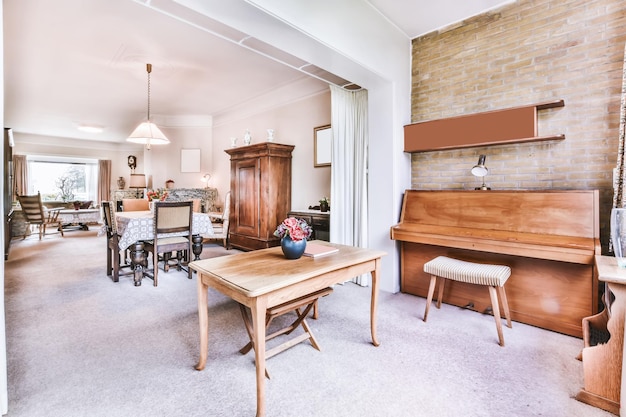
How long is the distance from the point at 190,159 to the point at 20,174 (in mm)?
6430

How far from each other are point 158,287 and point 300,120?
→ 10.8ft

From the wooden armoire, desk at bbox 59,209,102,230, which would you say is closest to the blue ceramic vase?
the wooden armoire

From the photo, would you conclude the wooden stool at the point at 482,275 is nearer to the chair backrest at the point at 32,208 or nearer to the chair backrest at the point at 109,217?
the chair backrest at the point at 109,217

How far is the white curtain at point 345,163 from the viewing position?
3779 millimetres

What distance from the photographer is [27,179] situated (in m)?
9.46

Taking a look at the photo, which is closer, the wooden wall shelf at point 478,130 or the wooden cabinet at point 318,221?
the wooden wall shelf at point 478,130

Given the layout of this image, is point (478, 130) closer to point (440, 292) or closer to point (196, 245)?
point (440, 292)

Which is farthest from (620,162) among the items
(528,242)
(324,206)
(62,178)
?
(62,178)

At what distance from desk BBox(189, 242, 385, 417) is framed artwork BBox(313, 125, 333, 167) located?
98.4 inches

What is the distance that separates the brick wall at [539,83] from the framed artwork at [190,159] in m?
5.68

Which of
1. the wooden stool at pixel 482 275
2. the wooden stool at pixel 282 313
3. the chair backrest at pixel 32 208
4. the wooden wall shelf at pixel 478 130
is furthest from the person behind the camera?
the chair backrest at pixel 32 208

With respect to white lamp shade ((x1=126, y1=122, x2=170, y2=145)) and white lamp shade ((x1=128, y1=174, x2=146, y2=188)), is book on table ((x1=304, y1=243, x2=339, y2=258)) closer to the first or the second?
white lamp shade ((x1=126, y1=122, x2=170, y2=145))

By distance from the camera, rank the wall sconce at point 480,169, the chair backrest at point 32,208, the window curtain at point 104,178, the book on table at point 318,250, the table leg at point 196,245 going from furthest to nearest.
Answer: the window curtain at point 104,178
the chair backrest at point 32,208
the table leg at point 196,245
the wall sconce at point 480,169
the book on table at point 318,250

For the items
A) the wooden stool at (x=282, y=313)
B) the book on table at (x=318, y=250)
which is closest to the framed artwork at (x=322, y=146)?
the book on table at (x=318, y=250)
